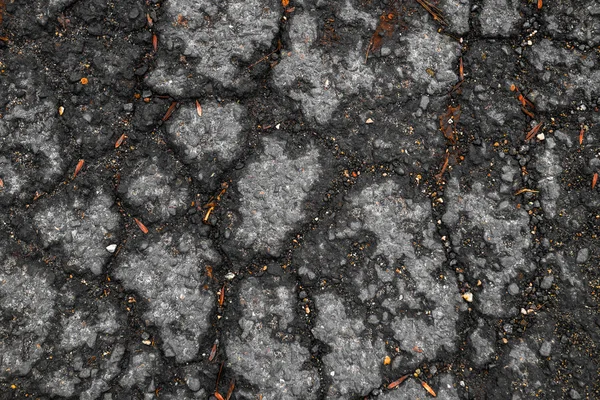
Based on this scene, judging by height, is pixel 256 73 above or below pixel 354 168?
above

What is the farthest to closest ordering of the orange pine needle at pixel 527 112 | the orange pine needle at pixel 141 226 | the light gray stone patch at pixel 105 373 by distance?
the orange pine needle at pixel 527 112, the orange pine needle at pixel 141 226, the light gray stone patch at pixel 105 373

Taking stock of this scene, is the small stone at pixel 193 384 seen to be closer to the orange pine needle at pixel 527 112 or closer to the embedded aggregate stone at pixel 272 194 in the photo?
the embedded aggregate stone at pixel 272 194

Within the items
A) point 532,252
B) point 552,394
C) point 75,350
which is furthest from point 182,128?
point 552,394

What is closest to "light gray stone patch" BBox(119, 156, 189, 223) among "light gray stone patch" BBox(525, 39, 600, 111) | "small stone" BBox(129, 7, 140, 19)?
"small stone" BBox(129, 7, 140, 19)

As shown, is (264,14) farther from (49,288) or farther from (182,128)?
(49,288)

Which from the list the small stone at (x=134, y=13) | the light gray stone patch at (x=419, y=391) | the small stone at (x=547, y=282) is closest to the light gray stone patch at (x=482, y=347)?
the light gray stone patch at (x=419, y=391)

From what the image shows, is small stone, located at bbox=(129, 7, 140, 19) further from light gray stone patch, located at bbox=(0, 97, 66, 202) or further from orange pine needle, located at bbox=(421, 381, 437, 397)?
orange pine needle, located at bbox=(421, 381, 437, 397)
